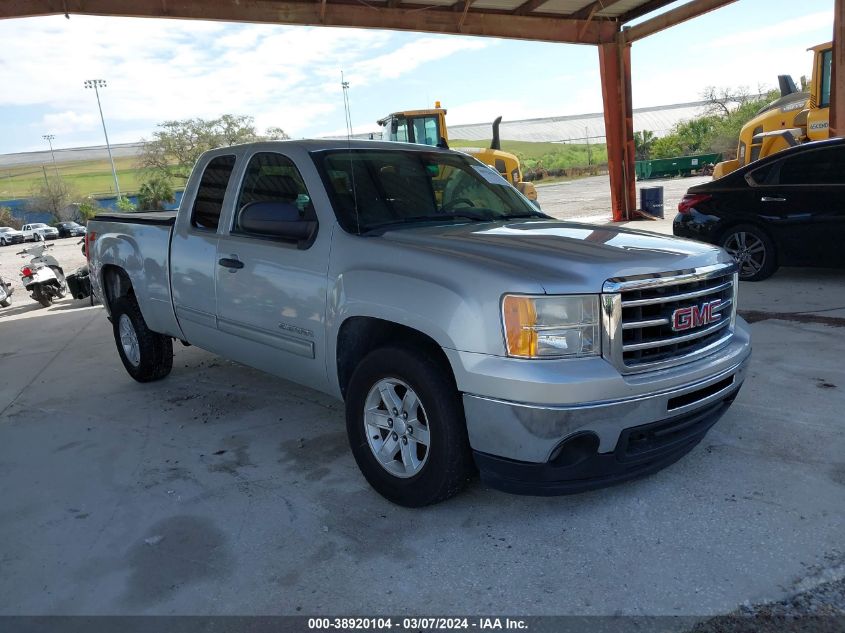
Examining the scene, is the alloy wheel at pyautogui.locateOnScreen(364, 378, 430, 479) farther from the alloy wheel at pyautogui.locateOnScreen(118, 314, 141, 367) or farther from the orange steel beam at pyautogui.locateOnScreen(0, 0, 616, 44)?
the orange steel beam at pyautogui.locateOnScreen(0, 0, 616, 44)

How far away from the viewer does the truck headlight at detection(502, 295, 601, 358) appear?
274 centimetres

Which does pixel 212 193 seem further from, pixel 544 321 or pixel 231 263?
pixel 544 321

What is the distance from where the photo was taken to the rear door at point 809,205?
7289mm

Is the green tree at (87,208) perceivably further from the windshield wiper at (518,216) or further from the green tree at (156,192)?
the windshield wiper at (518,216)

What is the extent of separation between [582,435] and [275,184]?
8.24ft

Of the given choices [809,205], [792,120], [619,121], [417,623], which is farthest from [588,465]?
[619,121]

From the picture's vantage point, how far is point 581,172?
220 feet

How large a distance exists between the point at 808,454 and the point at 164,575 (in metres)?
3.32

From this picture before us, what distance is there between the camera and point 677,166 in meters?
46.5

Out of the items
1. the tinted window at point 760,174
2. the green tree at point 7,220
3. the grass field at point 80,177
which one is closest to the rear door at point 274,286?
the tinted window at point 760,174

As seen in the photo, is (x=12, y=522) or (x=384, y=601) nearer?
(x=384, y=601)

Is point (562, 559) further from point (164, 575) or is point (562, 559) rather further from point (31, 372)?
point (31, 372)

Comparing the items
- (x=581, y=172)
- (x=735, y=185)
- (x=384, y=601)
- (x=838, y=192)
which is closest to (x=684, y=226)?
(x=735, y=185)

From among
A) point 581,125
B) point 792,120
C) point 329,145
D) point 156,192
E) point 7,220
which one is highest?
point 581,125
